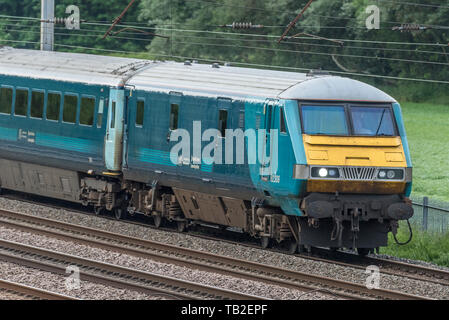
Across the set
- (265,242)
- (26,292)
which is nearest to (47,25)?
(265,242)

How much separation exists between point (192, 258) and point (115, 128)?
443cm

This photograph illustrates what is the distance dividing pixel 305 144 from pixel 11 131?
9.34 meters

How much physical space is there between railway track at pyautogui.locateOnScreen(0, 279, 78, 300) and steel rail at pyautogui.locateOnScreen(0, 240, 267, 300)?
4.20 feet

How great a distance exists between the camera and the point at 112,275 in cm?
1664

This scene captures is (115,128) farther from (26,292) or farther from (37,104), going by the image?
(26,292)

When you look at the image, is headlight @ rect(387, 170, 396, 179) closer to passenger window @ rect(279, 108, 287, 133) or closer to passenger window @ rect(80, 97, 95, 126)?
passenger window @ rect(279, 108, 287, 133)

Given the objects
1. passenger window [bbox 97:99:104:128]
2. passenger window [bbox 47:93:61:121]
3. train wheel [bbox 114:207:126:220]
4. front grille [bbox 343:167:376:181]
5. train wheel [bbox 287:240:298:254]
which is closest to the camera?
front grille [bbox 343:167:376:181]

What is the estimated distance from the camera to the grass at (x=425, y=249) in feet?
65.1

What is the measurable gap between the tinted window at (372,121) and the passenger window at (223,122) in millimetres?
2511

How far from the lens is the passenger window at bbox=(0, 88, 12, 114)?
80.3ft

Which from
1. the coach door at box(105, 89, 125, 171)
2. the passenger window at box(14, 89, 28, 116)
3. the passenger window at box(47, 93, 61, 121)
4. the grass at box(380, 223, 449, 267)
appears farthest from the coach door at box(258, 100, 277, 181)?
the passenger window at box(14, 89, 28, 116)

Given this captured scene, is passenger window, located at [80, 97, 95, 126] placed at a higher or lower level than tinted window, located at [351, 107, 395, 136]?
lower

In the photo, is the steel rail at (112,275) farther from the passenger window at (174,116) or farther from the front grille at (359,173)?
the passenger window at (174,116)

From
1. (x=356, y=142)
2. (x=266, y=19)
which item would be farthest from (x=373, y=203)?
(x=266, y=19)
